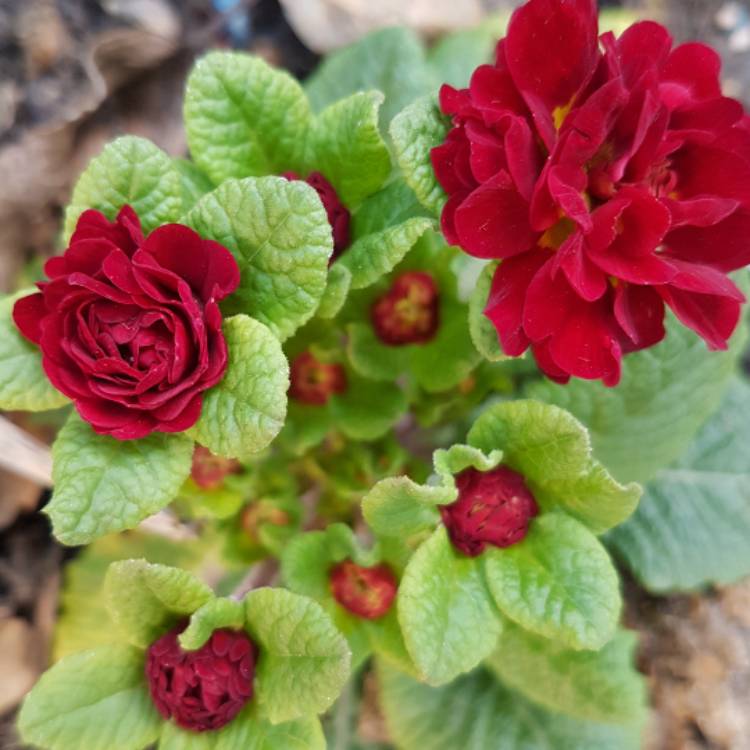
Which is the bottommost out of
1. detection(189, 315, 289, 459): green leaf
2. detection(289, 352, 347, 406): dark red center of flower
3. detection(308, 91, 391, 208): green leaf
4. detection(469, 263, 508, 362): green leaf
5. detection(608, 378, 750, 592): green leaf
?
detection(608, 378, 750, 592): green leaf

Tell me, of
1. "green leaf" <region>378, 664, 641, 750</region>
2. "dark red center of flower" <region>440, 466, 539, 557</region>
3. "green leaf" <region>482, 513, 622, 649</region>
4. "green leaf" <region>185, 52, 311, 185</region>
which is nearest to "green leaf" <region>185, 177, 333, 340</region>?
"green leaf" <region>185, 52, 311, 185</region>

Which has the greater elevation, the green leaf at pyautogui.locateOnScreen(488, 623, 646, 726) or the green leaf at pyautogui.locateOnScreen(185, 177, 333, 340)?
the green leaf at pyautogui.locateOnScreen(185, 177, 333, 340)

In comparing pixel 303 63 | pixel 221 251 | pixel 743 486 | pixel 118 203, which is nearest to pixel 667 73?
pixel 221 251

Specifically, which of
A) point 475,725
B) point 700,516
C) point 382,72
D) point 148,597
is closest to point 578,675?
point 475,725

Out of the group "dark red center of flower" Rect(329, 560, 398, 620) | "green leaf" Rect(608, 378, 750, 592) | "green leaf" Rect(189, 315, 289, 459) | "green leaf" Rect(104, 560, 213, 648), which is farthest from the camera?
"green leaf" Rect(608, 378, 750, 592)

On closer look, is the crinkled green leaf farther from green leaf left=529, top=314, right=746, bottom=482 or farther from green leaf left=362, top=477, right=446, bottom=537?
green leaf left=529, top=314, right=746, bottom=482

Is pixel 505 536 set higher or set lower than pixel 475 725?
higher

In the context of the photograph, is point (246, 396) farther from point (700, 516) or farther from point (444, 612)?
point (700, 516)
